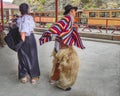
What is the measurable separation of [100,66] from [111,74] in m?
0.55

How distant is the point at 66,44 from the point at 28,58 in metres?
0.71

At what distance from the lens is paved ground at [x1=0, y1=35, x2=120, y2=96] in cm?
316

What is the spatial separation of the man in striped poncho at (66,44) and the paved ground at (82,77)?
234 millimetres

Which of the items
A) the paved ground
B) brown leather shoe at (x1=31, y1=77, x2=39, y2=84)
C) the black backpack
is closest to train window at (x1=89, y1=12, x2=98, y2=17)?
the paved ground

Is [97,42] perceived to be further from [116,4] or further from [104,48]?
[116,4]

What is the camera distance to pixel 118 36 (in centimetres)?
788

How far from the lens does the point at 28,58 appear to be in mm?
3346

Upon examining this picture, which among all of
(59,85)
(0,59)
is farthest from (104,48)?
(59,85)

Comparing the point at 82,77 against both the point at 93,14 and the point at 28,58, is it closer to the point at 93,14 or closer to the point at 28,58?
the point at 28,58

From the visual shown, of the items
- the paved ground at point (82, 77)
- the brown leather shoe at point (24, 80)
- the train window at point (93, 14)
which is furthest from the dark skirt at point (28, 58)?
the train window at point (93, 14)

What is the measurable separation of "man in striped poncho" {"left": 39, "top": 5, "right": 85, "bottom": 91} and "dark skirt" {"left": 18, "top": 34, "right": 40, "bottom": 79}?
24cm

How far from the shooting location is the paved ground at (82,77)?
10.4 feet

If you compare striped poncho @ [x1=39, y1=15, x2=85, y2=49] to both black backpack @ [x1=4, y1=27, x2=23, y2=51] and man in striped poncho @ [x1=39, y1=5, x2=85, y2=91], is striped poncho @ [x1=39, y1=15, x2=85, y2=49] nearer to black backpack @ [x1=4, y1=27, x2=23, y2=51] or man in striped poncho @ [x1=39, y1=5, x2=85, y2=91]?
man in striped poncho @ [x1=39, y1=5, x2=85, y2=91]

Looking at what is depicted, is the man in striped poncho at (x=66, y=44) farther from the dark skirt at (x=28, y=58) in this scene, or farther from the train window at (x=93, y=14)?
the train window at (x=93, y=14)
